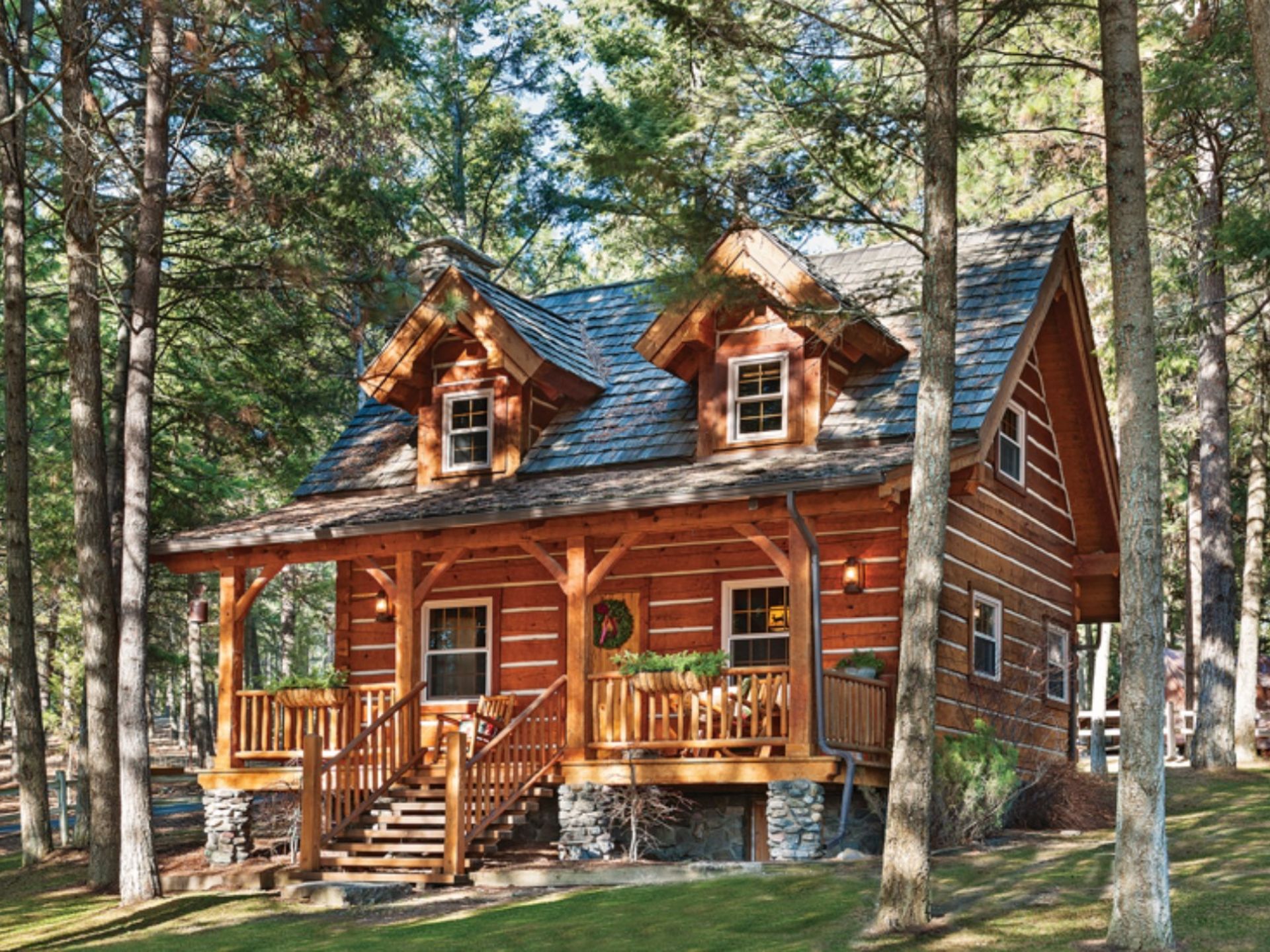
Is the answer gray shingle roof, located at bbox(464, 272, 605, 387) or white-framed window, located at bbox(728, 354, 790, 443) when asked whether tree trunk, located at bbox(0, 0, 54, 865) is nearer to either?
gray shingle roof, located at bbox(464, 272, 605, 387)

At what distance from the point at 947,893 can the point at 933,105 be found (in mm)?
6271

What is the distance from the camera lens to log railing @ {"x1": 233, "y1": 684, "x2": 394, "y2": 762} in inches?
723

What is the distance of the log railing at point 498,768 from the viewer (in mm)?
15898

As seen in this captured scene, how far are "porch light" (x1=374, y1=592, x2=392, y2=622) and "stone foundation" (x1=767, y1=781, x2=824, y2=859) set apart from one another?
6865 millimetres

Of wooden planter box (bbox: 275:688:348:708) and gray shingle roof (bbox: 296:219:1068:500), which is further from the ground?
gray shingle roof (bbox: 296:219:1068:500)

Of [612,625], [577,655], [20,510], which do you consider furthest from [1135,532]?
[20,510]

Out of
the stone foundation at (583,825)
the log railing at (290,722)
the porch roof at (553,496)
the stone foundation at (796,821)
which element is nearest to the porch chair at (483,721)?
the log railing at (290,722)

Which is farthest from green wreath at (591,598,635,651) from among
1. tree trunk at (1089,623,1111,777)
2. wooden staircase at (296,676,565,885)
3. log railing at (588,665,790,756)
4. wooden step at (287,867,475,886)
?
tree trunk at (1089,623,1111,777)

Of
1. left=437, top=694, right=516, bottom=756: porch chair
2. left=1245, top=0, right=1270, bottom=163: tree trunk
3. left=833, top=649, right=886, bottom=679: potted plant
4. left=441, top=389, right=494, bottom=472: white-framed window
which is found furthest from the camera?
left=441, top=389, right=494, bottom=472: white-framed window

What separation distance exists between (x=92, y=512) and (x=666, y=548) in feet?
22.8

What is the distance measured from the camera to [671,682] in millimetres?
16125

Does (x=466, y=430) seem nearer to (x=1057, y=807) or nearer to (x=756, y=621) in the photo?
(x=756, y=621)

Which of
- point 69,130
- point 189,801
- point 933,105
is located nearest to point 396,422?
point 69,130

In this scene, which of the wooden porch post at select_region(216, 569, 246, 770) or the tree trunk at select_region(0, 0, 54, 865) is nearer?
the wooden porch post at select_region(216, 569, 246, 770)
